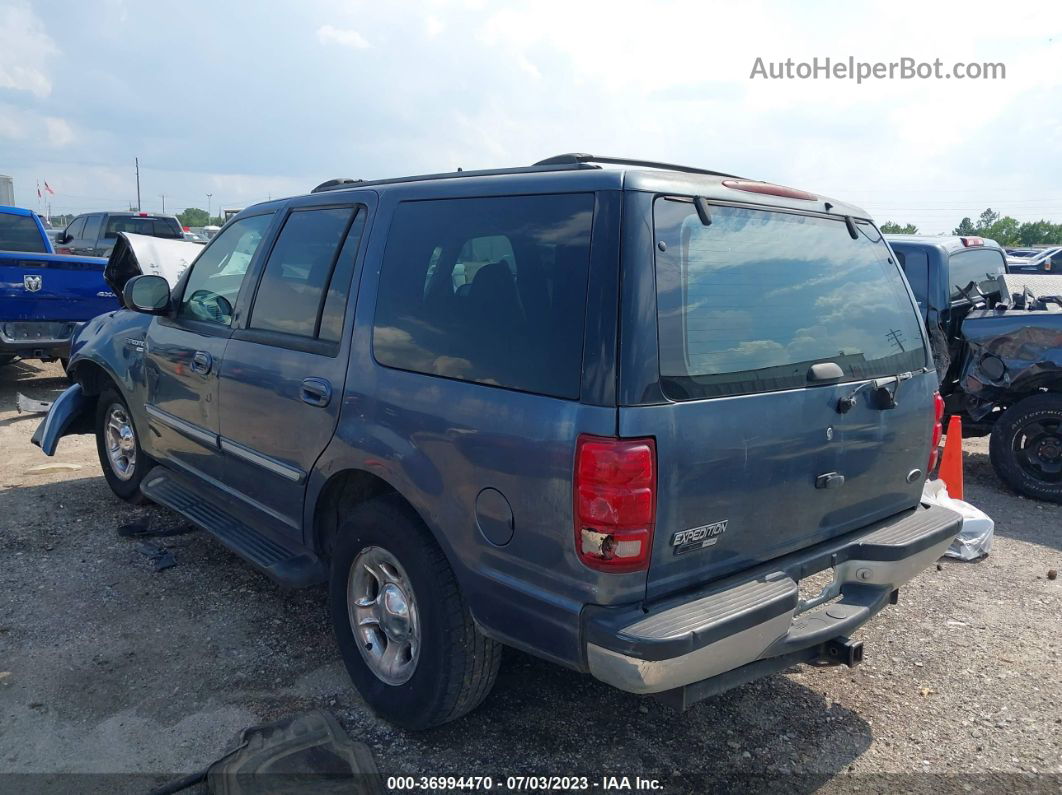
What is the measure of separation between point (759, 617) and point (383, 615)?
4.64 feet

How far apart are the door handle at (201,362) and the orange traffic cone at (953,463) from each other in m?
4.71

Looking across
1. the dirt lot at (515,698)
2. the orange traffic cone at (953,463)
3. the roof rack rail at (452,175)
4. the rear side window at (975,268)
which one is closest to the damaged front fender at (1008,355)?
the rear side window at (975,268)

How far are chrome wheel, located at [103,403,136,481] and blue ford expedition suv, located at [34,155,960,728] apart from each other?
1.91 m

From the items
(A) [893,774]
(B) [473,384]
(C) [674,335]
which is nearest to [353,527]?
(B) [473,384]

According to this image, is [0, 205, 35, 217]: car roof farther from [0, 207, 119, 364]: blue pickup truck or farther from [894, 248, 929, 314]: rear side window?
[894, 248, 929, 314]: rear side window

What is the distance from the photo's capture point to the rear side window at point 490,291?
2.40 meters

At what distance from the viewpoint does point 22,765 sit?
2.81 m

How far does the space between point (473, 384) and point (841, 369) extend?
131 centimetres

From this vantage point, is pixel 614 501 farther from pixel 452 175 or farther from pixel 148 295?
pixel 148 295

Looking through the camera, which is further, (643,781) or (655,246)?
(643,781)

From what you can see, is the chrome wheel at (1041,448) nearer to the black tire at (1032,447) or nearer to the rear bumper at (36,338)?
the black tire at (1032,447)

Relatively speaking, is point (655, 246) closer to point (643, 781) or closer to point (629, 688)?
point (629, 688)

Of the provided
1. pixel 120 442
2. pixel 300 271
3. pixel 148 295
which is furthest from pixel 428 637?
pixel 120 442

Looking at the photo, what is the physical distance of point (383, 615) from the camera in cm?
305
